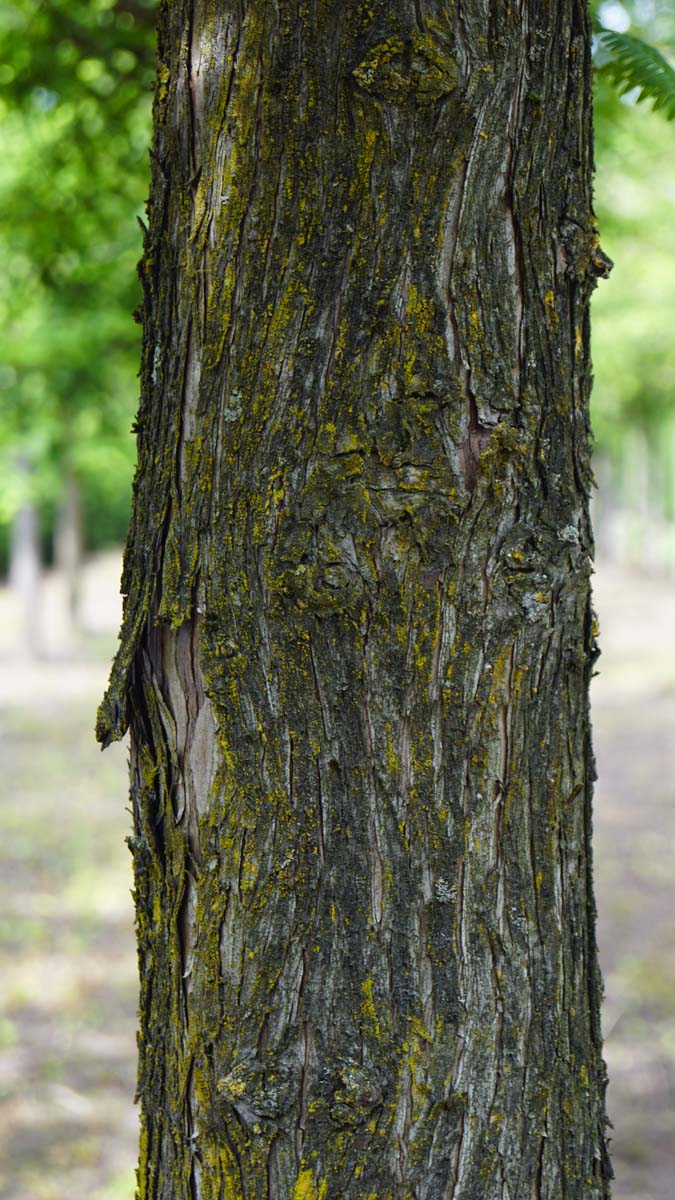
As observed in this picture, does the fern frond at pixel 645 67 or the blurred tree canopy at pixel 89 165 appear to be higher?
the blurred tree canopy at pixel 89 165

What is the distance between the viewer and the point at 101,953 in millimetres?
6043

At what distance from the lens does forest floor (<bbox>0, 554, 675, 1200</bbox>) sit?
411cm

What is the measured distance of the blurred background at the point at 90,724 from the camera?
4.02 m

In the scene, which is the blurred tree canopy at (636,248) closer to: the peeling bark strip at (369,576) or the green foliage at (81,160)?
the peeling bark strip at (369,576)

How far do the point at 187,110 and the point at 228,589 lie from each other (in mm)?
657

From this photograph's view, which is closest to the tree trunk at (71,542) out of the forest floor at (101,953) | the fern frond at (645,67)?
the forest floor at (101,953)

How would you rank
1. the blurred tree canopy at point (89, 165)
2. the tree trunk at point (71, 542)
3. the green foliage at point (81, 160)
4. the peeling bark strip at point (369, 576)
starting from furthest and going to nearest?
the tree trunk at point (71, 542), the green foliage at point (81, 160), the blurred tree canopy at point (89, 165), the peeling bark strip at point (369, 576)

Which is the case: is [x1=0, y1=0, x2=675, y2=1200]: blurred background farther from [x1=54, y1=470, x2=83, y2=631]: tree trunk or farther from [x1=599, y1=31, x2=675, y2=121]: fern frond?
[x1=54, y1=470, x2=83, y2=631]: tree trunk

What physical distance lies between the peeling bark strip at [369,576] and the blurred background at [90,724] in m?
0.61

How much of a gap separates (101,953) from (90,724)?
7346 millimetres

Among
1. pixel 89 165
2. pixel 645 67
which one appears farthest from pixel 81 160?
pixel 645 67

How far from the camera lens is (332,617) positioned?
50.9 inches

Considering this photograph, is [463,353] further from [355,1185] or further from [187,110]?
[355,1185]

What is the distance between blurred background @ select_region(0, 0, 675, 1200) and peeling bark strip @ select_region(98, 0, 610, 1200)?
2.01ft
